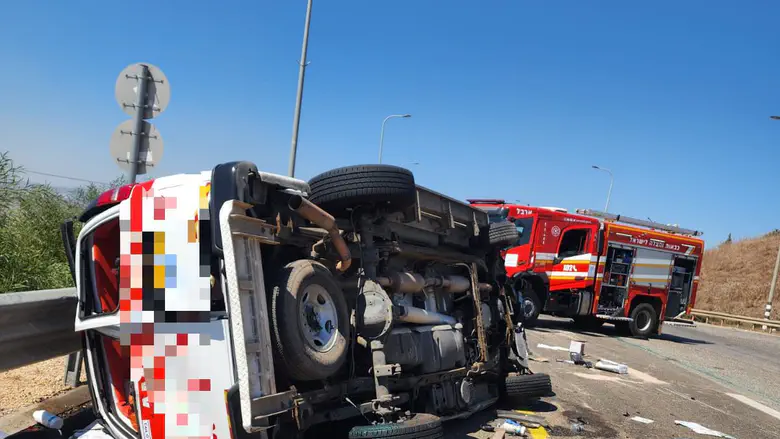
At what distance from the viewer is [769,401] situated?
26.8 feet

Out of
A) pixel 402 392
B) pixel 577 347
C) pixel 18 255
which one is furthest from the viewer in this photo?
pixel 577 347

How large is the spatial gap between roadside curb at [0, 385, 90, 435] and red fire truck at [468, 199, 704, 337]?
9977mm

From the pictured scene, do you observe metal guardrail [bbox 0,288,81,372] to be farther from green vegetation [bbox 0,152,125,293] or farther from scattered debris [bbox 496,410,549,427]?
scattered debris [bbox 496,410,549,427]

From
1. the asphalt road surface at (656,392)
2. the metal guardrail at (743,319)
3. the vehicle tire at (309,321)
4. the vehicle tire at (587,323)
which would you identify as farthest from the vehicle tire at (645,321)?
the vehicle tire at (309,321)

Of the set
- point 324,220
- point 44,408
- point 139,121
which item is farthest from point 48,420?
point 139,121

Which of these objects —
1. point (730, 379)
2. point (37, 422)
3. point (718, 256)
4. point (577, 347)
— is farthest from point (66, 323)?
point (718, 256)

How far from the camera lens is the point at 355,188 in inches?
153

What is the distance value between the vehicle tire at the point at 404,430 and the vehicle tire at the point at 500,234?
2.80 metres

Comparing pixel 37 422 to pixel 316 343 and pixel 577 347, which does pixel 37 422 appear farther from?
pixel 577 347

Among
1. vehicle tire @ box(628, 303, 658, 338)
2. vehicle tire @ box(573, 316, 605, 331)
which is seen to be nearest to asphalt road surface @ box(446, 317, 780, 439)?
vehicle tire @ box(628, 303, 658, 338)

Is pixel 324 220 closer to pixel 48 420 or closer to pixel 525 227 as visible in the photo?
pixel 48 420

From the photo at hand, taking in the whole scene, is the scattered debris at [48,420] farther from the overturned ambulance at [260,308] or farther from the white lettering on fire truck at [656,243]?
the white lettering on fire truck at [656,243]

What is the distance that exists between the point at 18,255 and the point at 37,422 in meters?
2.05

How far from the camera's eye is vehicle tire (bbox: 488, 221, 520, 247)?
20.3 feet
